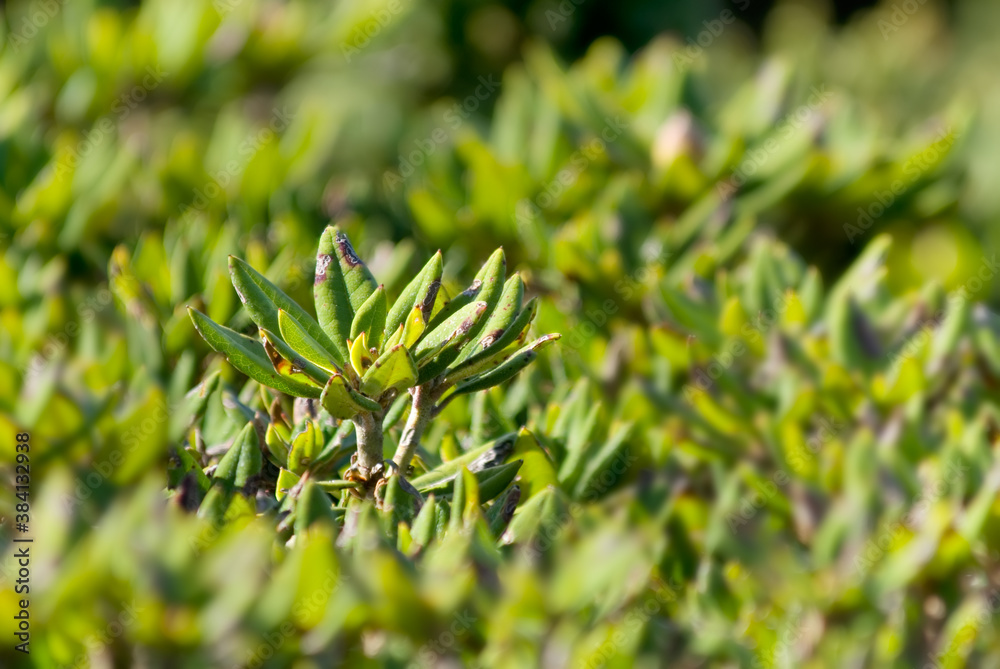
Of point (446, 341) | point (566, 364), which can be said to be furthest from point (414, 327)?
point (566, 364)

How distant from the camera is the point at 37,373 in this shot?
1.14 m

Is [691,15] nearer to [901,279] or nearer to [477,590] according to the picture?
[901,279]

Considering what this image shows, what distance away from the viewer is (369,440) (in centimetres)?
88

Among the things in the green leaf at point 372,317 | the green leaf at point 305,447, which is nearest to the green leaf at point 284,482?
the green leaf at point 305,447

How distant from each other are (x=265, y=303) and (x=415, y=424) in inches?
6.0

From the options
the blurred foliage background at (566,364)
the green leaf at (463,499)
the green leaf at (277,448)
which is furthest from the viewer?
the green leaf at (277,448)

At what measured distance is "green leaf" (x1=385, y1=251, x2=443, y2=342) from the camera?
34.8 inches

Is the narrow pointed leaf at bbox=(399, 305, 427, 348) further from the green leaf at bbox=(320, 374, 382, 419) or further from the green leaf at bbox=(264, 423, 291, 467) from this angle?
the green leaf at bbox=(264, 423, 291, 467)

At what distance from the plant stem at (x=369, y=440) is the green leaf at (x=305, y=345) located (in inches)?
1.8

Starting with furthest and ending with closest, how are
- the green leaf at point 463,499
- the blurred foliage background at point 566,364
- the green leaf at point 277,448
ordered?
the green leaf at point 277,448 < the green leaf at point 463,499 < the blurred foliage background at point 566,364

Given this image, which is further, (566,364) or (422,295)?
(566,364)

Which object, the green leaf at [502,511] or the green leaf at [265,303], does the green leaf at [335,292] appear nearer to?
the green leaf at [265,303]

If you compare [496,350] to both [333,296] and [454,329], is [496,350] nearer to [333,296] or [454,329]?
[454,329]

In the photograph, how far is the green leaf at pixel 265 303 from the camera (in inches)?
34.2
